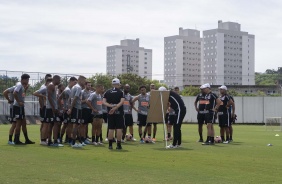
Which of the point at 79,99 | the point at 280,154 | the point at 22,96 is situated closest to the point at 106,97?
the point at 79,99

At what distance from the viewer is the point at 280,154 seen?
49.6 feet

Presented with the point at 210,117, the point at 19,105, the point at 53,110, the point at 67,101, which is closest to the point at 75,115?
the point at 53,110

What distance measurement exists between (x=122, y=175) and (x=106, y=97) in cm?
623

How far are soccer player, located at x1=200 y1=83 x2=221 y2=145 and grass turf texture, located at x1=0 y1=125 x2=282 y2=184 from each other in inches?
125

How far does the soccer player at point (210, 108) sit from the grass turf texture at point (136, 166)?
3.19 m

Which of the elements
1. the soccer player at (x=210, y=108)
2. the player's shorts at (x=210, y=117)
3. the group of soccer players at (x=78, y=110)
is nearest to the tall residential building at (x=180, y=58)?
the soccer player at (x=210, y=108)

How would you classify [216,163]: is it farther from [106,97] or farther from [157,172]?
[106,97]

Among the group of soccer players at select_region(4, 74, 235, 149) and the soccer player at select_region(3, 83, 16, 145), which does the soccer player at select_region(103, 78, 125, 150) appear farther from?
the soccer player at select_region(3, 83, 16, 145)

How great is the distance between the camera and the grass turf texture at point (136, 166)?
9.71 metres

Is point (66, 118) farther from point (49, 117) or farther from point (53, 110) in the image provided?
point (53, 110)

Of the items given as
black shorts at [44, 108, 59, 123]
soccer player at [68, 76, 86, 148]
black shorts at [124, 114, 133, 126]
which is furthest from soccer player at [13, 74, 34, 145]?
black shorts at [124, 114, 133, 126]

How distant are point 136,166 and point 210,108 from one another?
835 centimetres

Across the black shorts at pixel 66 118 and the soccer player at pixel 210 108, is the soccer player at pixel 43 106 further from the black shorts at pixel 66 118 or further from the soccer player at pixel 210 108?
the soccer player at pixel 210 108

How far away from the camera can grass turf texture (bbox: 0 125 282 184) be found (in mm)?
9711
